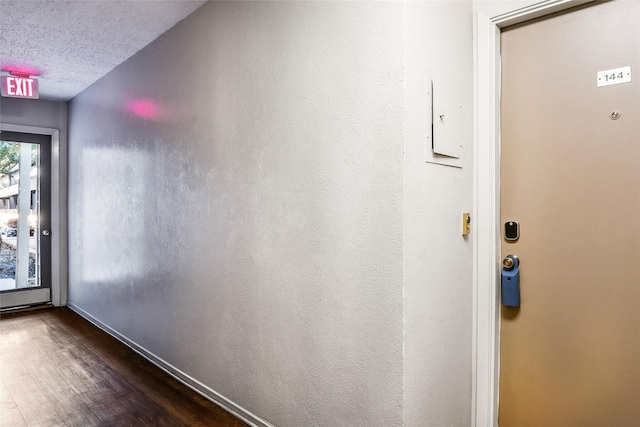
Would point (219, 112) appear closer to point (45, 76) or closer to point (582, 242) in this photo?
point (582, 242)

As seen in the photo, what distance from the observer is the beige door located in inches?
65.0

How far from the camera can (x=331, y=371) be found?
1.83 meters

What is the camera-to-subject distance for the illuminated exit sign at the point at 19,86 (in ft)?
12.6

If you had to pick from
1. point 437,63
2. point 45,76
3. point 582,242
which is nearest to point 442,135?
point 437,63

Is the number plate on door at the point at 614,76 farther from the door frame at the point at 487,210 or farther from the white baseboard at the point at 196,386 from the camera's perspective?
the white baseboard at the point at 196,386

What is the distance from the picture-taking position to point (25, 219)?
16.3 ft

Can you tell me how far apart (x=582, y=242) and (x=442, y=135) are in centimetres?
79

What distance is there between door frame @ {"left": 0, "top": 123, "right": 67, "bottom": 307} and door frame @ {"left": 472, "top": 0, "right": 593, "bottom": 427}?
512 centimetres

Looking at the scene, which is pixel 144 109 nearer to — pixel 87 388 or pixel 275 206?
pixel 275 206

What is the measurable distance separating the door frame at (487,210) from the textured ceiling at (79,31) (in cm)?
183

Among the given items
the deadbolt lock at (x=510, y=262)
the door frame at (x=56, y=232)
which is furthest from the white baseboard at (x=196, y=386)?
the door frame at (x=56, y=232)

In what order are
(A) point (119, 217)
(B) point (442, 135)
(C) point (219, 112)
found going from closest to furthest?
(B) point (442, 135)
(C) point (219, 112)
(A) point (119, 217)

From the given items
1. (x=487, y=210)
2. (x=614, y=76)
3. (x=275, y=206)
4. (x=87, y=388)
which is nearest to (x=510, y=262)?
(x=487, y=210)

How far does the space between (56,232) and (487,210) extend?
5251mm
